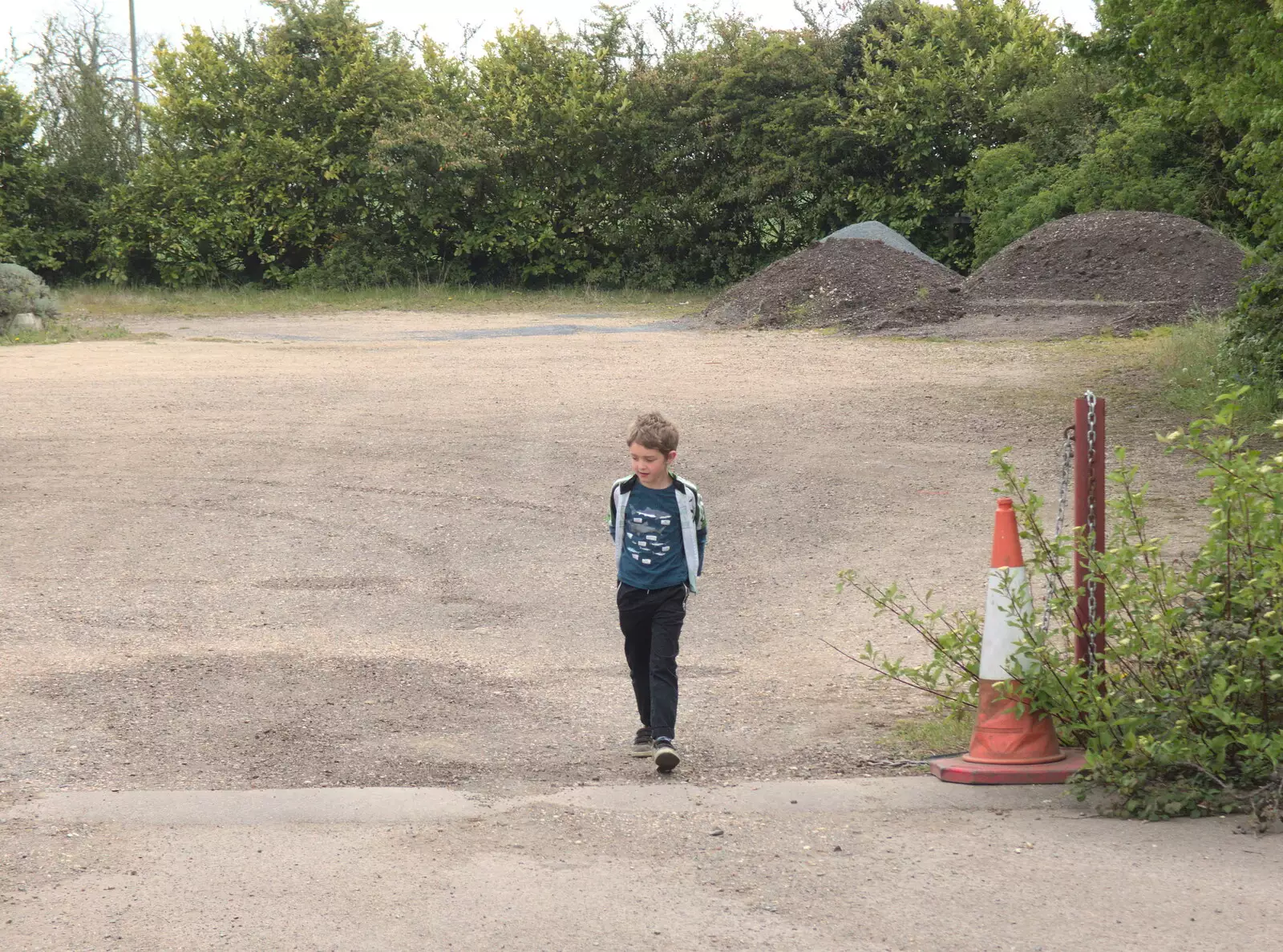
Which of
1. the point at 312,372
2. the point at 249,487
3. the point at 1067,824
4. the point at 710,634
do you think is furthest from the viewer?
the point at 312,372

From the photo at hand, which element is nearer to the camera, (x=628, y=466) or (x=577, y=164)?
(x=628, y=466)

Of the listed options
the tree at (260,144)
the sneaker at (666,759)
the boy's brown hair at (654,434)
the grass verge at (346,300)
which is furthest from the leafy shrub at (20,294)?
the sneaker at (666,759)

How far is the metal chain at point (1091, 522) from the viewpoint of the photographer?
15.7 ft

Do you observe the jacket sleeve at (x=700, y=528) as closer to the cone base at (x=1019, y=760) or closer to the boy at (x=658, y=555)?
the boy at (x=658, y=555)

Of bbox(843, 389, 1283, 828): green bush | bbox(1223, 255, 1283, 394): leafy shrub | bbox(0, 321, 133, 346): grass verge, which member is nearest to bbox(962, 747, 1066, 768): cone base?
bbox(843, 389, 1283, 828): green bush

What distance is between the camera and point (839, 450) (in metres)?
11.7

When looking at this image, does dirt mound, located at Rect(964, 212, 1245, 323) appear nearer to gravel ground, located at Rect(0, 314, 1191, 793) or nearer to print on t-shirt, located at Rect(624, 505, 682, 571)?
gravel ground, located at Rect(0, 314, 1191, 793)

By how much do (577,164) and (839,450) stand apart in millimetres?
22140

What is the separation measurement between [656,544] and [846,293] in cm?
1822

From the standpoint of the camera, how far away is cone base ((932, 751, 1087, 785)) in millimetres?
4695

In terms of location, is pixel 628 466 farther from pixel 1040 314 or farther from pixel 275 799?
pixel 1040 314

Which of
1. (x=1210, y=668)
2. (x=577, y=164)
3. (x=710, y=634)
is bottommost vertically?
(x=710, y=634)

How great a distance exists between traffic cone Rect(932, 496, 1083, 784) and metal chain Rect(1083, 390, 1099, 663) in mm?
208

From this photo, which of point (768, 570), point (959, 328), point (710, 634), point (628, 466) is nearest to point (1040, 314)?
point (959, 328)
